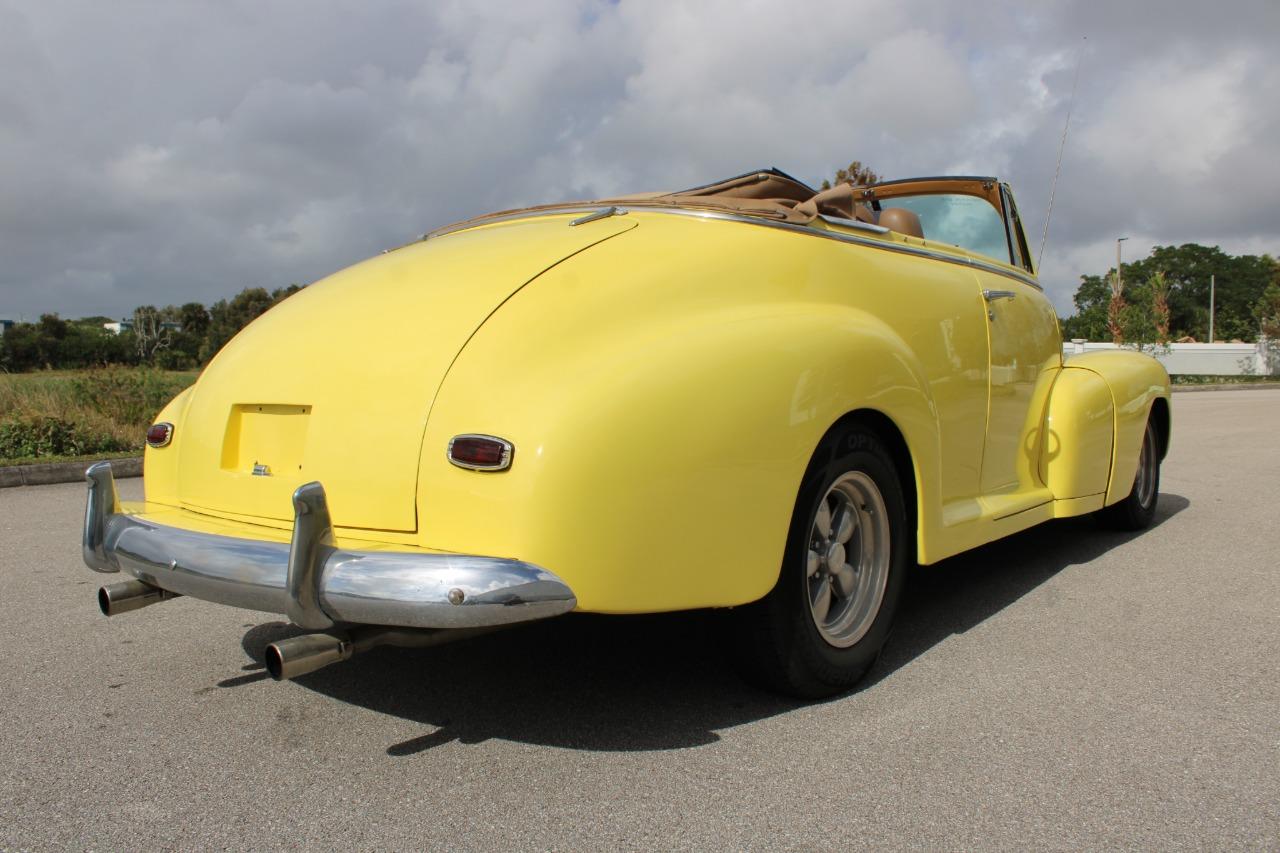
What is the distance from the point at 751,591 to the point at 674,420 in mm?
486

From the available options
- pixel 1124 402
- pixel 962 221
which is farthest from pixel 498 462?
pixel 1124 402

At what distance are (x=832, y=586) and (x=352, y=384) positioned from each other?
151cm

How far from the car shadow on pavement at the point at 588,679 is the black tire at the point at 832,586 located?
100mm

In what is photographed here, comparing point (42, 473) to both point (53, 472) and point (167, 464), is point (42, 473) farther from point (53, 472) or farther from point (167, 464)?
point (167, 464)

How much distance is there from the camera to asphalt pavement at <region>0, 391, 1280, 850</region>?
2.10 metres

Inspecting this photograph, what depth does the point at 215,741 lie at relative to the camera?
2.59 m

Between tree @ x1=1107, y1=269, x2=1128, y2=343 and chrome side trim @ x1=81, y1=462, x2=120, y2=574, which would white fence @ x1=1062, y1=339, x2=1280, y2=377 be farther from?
chrome side trim @ x1=81, y1=462, x2=120, y2=574

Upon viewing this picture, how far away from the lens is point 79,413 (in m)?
10.1

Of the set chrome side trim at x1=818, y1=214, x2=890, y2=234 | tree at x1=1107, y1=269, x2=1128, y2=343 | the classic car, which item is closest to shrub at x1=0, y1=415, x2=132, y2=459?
the classic car

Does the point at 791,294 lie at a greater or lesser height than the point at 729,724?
greater

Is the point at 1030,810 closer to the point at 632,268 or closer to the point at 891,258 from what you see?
the point at 632,268

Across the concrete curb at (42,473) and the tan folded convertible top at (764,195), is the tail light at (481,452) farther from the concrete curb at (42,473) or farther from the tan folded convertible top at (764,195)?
the concrete curb at (42,473)

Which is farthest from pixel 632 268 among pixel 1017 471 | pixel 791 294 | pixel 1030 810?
pixel 1017 471

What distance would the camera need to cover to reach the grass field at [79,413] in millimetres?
9539
